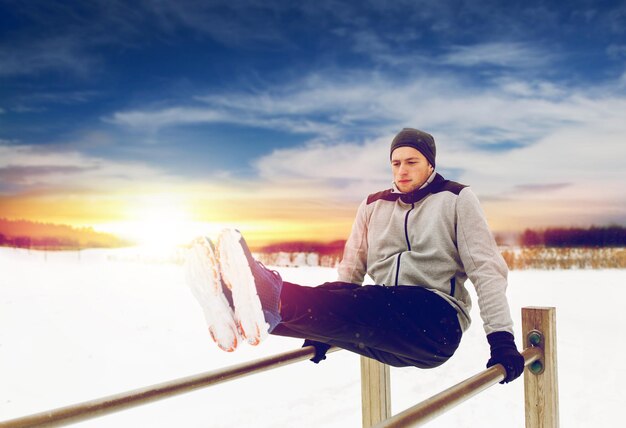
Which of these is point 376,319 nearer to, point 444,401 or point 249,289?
point 444,401

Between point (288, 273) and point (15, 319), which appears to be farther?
point (288, 273)

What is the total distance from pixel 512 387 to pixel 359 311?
4.66 metres

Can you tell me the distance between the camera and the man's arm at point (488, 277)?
6.55 ft

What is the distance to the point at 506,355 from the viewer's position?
77.7 inches

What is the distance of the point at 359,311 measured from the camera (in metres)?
1.87

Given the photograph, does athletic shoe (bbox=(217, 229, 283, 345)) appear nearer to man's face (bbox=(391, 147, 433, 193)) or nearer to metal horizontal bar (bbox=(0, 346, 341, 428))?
metal horizontal bar (bbox=(0, 346, 341, 428))

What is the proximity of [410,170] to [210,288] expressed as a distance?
111 cm

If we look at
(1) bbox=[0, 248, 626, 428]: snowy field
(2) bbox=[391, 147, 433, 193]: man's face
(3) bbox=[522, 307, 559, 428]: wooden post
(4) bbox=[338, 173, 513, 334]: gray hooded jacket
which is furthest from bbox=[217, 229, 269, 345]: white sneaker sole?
(1) bbox=[0, 248, 626, 428]: snowy field

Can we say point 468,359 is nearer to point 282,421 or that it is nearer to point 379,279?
point 282,421

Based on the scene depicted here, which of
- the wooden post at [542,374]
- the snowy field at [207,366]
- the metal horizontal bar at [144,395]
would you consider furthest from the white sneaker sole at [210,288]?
the snowy field at [207,366]

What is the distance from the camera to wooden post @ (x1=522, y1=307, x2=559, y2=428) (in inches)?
91.7

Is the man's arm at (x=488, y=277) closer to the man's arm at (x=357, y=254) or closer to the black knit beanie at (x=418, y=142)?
the black knit beanie at (x=418, y=142)

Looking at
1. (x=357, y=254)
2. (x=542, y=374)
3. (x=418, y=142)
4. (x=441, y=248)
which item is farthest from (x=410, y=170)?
(x=542, y=374)

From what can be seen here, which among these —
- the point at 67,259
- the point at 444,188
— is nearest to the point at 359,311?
the point at 444,188
